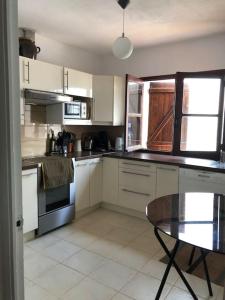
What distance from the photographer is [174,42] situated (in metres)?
3.65

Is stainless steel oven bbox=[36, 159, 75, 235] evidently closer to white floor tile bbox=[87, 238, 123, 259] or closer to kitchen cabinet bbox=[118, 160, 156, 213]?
white floor tile bbox=[87, 238, 123, 259]

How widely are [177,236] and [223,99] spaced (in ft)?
8.60

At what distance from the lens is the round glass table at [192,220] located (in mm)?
1283

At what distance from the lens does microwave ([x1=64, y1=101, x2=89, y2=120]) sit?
11.0 feet

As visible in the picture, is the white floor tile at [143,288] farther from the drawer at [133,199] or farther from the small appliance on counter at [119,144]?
the small appliance on counter at [119,144]

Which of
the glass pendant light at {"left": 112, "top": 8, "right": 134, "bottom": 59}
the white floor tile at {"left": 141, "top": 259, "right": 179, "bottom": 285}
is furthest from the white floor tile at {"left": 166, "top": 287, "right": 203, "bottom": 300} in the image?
the glass pendant light at {"left": 112, "top": 8, "right": 134, "bottom": 59}

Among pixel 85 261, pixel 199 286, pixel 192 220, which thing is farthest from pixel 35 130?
pixel 199 286

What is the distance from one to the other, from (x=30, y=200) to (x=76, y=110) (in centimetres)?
141

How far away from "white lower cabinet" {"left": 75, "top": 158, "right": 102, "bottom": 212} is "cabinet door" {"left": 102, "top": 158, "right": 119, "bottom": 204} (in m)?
0.08

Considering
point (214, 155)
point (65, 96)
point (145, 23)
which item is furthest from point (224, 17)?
point (65, 96)

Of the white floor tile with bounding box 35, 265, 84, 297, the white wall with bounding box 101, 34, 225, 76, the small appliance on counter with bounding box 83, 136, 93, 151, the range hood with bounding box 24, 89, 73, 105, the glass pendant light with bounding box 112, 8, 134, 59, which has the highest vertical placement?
the white wall with bounding box 101, 34, 225, 76

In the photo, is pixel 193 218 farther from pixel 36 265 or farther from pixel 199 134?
pixel 199 134

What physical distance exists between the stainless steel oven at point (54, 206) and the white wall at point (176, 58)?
2.18 m

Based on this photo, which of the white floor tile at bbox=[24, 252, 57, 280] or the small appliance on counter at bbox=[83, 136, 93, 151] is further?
the small appliance on counter at bbox=[83, 136, 93, 151]
